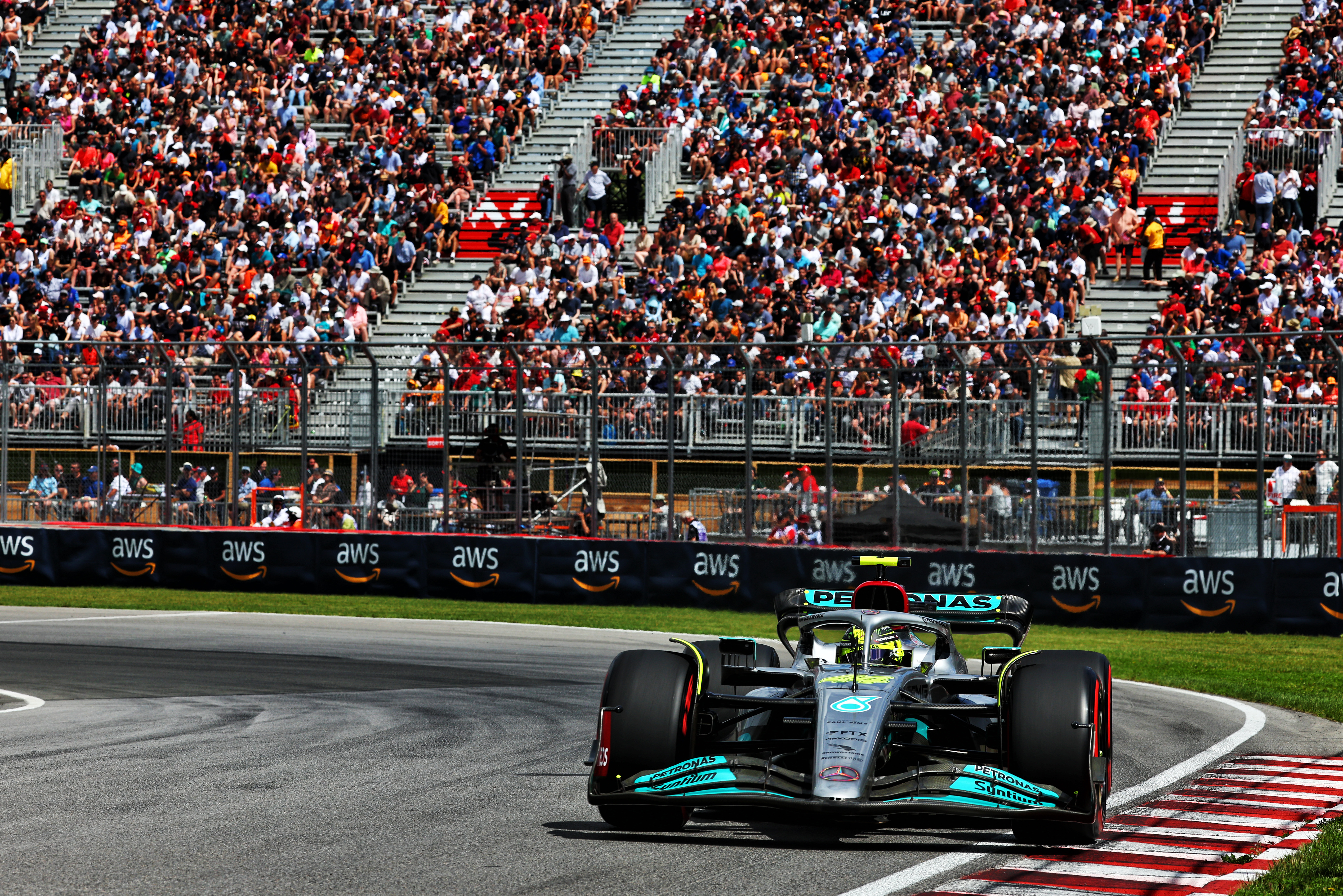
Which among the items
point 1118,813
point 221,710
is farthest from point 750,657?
point 221,710

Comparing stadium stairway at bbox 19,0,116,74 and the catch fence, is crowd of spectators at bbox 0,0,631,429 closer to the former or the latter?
stadium stairway at bbox 19,0,116,74

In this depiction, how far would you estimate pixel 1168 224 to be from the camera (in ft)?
108

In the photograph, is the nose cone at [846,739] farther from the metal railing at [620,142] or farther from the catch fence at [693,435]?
the metal railing at [620,142]

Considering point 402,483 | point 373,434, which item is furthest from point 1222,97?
point 373,434

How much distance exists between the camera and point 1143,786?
34.7ft

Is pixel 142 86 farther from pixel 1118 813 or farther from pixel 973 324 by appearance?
pixel 1118 813

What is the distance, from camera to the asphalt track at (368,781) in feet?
25.2

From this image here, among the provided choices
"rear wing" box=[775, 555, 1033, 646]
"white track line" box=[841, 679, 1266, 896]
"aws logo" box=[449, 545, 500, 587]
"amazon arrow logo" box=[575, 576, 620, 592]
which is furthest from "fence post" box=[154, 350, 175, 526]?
"rear wing" box=[775, 555, 1033, 646]

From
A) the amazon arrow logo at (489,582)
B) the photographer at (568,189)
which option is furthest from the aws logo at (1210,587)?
the photographer at (568,189)

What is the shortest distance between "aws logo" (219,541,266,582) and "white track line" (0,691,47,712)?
37.0 ft

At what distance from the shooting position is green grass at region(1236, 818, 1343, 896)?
297 inches

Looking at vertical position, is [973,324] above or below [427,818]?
above

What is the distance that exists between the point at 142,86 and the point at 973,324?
21491 millimetres

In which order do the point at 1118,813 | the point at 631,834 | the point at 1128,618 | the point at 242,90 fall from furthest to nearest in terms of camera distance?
the point at 242,90 → the point at 1128,618 → the point at 1118,813 → the point at 631,834
